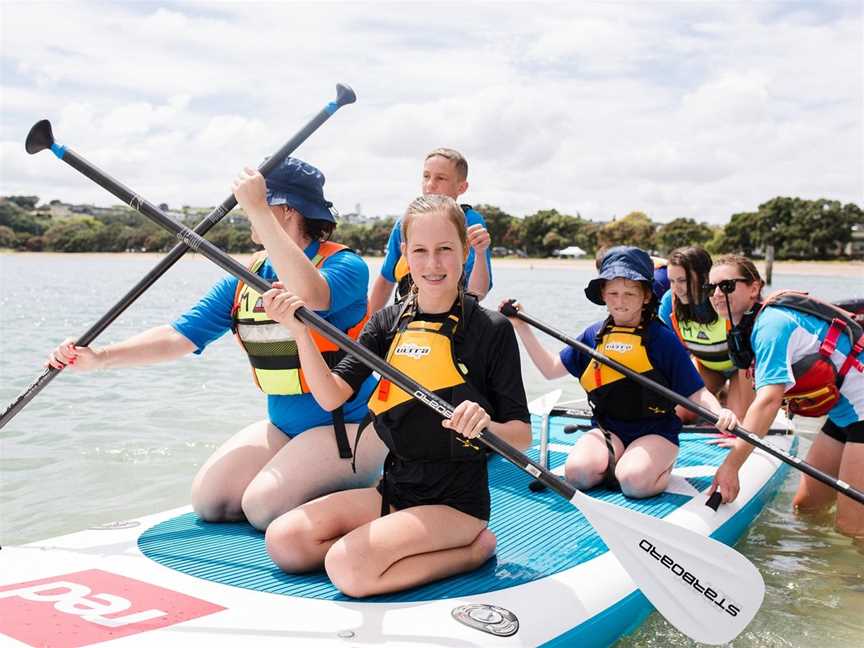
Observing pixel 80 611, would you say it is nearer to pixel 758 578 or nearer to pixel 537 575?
pixel 537 575

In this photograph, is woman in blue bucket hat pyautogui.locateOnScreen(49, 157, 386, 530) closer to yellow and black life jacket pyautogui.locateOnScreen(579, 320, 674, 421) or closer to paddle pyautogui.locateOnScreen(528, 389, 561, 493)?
paddle pyautogui.locateOnScreen(528, 389, 561, 493)

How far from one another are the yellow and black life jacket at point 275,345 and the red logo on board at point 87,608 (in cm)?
86

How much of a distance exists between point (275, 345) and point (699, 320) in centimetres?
309

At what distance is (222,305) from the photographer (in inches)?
124

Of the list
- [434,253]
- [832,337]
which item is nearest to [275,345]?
[434,253]

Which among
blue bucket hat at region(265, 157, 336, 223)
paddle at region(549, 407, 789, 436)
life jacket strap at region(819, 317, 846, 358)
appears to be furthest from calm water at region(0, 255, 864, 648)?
blue bucket hat at region(265, 157, 336, 223)

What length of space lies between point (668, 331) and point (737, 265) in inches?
17.3

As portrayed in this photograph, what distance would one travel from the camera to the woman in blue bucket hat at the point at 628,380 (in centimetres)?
358

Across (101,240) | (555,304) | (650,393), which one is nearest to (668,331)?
(650,393)

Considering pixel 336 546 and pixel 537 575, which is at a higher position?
pixel 336 546

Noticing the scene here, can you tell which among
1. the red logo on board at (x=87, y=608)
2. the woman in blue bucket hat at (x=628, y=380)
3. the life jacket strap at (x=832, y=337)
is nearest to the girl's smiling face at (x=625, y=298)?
the woman in blue bucket hat at (x=628, y=380)

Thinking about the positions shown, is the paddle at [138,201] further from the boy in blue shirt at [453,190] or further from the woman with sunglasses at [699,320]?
the woman with sunglasses at [699,320]

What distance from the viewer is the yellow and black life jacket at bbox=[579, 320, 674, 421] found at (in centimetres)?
370

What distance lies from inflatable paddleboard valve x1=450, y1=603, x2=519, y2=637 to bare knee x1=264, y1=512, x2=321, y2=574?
540 mm
